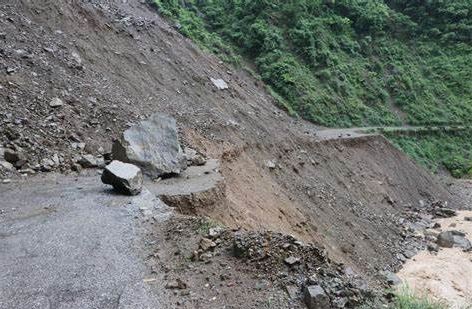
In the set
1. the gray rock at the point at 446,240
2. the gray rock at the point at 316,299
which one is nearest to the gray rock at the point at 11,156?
the gray rock at the point at 316,299

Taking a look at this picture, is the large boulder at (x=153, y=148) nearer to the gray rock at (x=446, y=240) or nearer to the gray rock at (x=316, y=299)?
the gray rock at (x=316, y=299)

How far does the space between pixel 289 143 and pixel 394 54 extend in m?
21.3

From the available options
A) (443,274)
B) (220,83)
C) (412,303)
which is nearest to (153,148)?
(412,303)

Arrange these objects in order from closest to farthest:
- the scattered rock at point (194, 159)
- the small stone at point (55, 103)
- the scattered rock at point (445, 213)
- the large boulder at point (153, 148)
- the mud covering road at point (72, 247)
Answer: the mud covering road at point (72, 247) < the large boulder at point (153, 148) < the small stone at point (55, 103) < the scattered rock at point (194, 159) < the scattered rock at point (445, 213)

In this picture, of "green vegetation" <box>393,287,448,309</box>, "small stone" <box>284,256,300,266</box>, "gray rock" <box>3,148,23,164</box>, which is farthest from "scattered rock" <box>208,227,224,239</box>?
"gray rock" <box>3,148,23,164</box>

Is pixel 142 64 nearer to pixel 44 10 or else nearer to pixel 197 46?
pixel 44 10

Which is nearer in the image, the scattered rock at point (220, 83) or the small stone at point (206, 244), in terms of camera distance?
the small stone at point (206, 244)

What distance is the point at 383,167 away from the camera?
23.4 meters

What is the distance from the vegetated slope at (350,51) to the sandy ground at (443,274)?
11938mm

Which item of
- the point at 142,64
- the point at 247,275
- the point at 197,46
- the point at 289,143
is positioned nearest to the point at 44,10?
the point at 142,64

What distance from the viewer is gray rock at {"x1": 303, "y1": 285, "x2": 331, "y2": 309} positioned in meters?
5.54

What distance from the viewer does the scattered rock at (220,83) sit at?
822 inches

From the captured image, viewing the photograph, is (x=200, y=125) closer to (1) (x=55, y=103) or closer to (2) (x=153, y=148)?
(1) (x=55, y=103)

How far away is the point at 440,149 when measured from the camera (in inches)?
1185
